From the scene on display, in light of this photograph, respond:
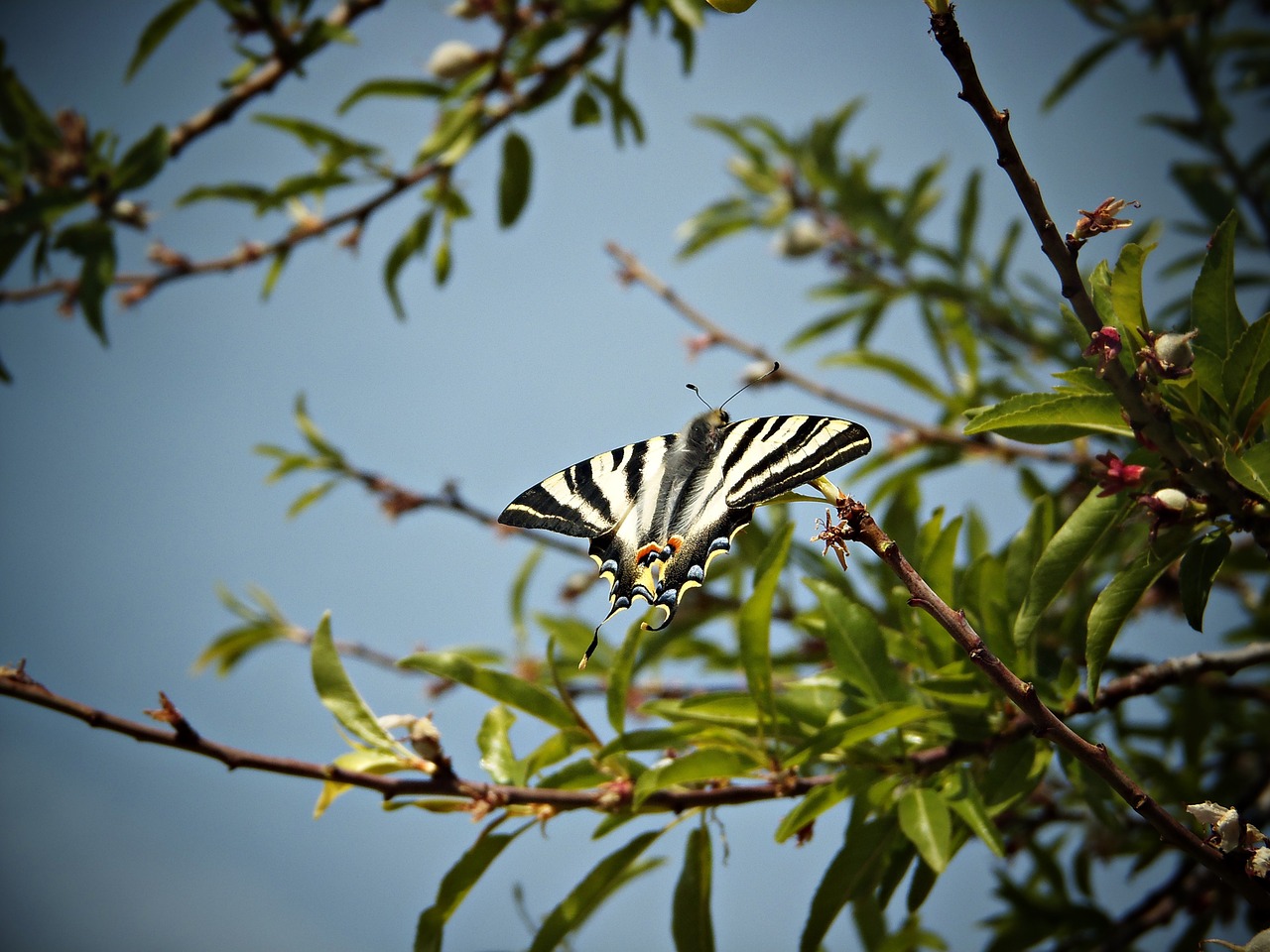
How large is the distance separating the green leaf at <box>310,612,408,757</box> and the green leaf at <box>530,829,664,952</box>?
343 millimetres

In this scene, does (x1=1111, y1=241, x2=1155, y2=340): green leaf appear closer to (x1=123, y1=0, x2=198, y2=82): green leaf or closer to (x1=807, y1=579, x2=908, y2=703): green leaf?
(x1=807, y1=579, x2=908, y2=703): green leaf

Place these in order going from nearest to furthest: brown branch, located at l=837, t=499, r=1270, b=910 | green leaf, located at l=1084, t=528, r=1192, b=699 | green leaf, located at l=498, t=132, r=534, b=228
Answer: brown branch, located at l=837, t=499, r=1270, b=910, green leaf, located at l=1084, t=528, r=1192, b=699, green leaf, located at l=498, t=132, r=534, b=228

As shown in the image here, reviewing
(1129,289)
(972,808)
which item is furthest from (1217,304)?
(972,808)

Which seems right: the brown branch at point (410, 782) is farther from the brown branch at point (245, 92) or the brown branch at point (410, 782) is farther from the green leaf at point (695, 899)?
the brown branch at point (245, 92)

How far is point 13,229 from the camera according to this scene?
84.8 inches

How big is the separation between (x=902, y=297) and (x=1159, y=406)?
2007 millimetres

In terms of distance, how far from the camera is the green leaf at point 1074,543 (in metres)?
1.07

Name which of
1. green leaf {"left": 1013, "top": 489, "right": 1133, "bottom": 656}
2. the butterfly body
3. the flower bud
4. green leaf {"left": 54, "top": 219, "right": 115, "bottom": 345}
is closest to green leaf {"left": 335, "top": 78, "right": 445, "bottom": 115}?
the flower bud

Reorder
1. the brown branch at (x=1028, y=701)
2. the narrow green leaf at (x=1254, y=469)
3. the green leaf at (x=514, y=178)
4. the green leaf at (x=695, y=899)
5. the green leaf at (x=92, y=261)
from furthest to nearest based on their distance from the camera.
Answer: the green leaf at (x=514, y=178)
the green leaf at (x=92, y=261)
the green leaf at (x=695, y=899)
the narrow green leaf at (x=1254, y=469)
the brown branch at (x=1028, y=701)

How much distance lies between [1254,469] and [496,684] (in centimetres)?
96

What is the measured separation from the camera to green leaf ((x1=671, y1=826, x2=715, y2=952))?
135 cm

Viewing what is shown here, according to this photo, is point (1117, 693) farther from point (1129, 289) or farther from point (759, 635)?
point (1129, 289)

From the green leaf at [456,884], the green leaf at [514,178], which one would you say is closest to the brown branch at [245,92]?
the green leaf at [514,178]

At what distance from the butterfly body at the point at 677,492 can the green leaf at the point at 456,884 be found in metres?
0.38
